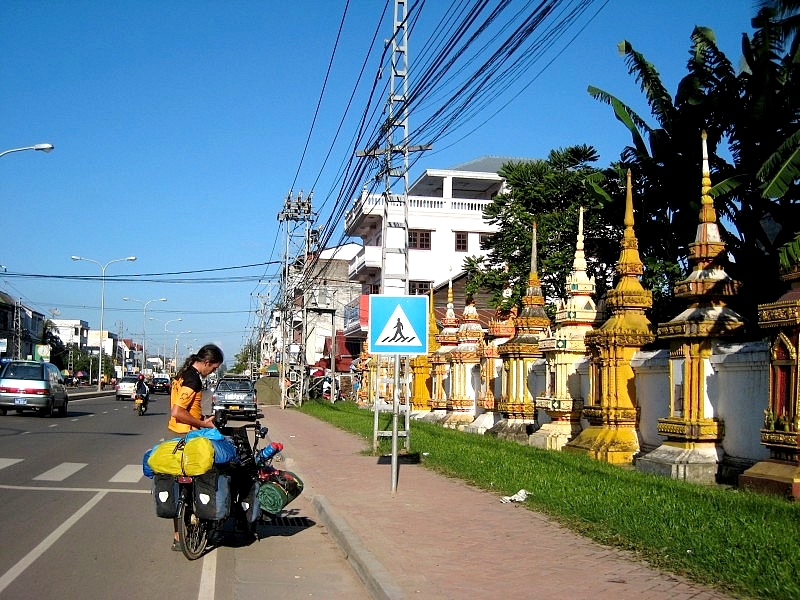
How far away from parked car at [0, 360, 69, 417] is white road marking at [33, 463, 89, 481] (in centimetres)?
1557

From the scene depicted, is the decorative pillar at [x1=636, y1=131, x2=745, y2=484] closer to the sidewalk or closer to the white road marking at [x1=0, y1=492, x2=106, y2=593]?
the sidewalk

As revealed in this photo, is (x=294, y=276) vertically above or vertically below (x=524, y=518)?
above

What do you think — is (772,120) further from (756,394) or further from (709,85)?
(756,394)

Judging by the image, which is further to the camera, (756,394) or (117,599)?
(756,394)

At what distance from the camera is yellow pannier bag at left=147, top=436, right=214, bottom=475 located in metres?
7.71

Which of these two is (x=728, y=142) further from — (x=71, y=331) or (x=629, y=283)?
(x=71, y=331)

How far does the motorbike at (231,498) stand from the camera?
7922 mm

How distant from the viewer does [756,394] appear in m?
11.5

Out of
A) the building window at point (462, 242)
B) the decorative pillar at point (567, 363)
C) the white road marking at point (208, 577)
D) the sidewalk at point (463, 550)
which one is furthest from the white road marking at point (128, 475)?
the building window at point (462, 242)

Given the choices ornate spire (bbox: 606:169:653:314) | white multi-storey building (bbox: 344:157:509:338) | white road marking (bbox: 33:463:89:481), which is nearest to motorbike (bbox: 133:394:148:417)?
white multi-storey building (bbox: 344:157:509:338)

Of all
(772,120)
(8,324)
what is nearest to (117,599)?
(772,120)

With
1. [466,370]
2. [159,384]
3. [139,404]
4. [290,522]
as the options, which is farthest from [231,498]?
[159,384]

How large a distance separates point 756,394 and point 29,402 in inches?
1025

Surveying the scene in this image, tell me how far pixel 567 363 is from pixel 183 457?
11.6 metres
